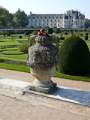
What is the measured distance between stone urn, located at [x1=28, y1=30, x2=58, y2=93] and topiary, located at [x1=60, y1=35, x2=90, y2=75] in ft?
15.7

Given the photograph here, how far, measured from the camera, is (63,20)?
486 ft

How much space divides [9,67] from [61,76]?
4216 mm

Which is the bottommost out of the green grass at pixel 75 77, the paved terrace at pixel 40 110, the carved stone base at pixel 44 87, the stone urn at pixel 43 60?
the green grass at pixel 75 77

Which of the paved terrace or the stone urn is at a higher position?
the stone urn

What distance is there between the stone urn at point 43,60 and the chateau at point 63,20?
135 meters

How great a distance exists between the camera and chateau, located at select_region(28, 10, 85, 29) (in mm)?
148875

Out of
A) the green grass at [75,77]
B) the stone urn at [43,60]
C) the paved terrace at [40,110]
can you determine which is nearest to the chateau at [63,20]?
the green grass at [75,77]

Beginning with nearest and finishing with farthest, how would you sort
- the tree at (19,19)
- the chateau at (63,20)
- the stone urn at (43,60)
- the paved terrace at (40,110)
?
the paved terrace at (40,110) → the stone urn at (43,60) → the tree at (19,19) → the chateau at (63,20)

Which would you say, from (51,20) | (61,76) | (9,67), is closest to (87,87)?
(61,76)

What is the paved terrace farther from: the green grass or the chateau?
the chateau

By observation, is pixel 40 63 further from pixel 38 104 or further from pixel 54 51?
pixel 38 104

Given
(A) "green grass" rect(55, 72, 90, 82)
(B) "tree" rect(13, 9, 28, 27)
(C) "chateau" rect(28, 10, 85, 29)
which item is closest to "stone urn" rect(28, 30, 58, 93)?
(A) "green grass" rect(55, 72, 90, 82)

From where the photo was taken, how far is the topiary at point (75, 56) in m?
16.1

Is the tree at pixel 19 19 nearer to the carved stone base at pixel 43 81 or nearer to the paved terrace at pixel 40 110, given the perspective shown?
the carved stone base at pixel 43 81
